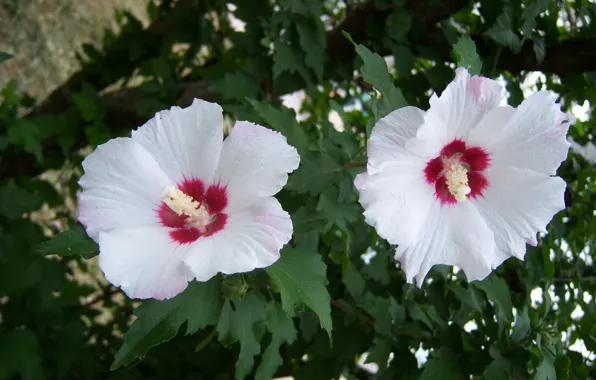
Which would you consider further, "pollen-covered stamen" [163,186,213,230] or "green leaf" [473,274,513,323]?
"green leaf" [473,274,513,323]

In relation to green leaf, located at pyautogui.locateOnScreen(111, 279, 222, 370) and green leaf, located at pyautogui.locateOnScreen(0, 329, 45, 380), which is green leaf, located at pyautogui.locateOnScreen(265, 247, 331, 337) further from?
green leaf, located at pyautogui.locateOnScreen(0, 329, 45, 380)

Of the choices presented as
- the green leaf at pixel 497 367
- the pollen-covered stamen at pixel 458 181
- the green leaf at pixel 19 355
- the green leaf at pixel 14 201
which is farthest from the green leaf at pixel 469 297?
the green leaf at pixel 14 201

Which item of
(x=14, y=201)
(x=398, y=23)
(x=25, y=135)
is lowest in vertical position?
(x=14, y=201)

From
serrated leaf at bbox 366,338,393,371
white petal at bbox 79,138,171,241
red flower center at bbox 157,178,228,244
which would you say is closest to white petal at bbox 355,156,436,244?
red flower center at bbox 157,178,228,244

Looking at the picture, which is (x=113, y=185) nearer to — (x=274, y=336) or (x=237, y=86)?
(x=274, y=336)

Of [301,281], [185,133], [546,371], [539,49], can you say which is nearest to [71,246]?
[185,133]

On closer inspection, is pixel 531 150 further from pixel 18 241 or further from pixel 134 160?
pixel 18 241
